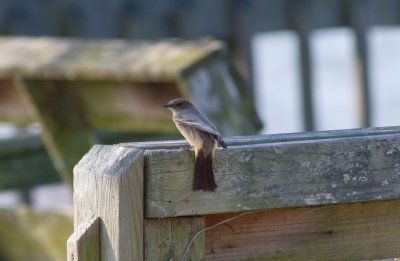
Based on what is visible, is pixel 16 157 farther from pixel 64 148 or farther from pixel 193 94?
pixel 193 94

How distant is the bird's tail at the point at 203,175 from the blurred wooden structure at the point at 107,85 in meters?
1.60

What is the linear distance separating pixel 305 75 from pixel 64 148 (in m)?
4.59

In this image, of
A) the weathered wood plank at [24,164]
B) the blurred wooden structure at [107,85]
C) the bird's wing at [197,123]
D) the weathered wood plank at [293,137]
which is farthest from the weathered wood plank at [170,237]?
the weathered wood plank at [24,164]

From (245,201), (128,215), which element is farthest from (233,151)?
(128,215)

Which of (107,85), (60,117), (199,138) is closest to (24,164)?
(60,117)

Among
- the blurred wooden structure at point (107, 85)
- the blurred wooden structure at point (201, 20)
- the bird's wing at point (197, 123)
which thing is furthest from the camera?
the blurred wooden structure at point (201, 20)

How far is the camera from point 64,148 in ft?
14.2

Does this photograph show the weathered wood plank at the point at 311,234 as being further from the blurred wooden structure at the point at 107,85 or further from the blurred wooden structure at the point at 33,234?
the blurred wooden structure at the point at 33,234

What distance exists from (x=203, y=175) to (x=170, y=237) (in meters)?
0.13

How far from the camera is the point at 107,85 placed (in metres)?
4.30

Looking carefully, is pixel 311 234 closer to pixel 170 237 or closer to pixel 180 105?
pixel 170 237

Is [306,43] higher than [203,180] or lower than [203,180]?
higher

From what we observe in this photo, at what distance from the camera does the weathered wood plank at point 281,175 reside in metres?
2.33

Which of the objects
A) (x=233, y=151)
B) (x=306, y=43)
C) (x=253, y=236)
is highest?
(x=306, y=43)
